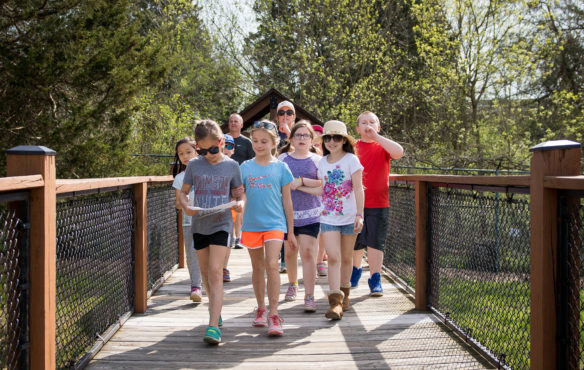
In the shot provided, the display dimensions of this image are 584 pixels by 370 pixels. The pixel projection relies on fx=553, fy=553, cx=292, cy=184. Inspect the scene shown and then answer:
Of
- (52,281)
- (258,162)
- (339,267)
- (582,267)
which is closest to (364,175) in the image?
(339,267)

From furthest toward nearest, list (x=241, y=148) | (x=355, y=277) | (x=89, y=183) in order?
1. (x=241, y=148)
2. (x=355, y=277)
3. (x=89, y=183)

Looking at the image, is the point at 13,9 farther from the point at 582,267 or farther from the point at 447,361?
the point at 582,267

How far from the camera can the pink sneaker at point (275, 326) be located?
409cm

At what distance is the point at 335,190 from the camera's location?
4.62 metres

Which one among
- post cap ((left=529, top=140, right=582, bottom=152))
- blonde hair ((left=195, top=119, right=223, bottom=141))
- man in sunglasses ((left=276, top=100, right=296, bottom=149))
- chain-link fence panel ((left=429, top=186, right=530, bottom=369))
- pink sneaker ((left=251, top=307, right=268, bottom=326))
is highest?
man in sunglasses ((left=276, top=100, right=296, bottom=149))

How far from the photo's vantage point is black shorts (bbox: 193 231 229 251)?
3.94 meters

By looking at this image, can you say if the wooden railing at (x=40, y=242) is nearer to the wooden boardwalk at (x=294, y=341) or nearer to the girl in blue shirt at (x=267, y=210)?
the wooden boardwalk at (x=294, y=341)

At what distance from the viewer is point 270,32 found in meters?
22.0

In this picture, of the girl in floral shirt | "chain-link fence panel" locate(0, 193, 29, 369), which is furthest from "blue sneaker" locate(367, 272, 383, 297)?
"chain-link fence panel" locate(0, 193, 29, 369)

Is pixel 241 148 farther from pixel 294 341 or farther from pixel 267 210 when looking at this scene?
pixel 294 341

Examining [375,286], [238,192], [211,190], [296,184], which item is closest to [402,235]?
[375,286]

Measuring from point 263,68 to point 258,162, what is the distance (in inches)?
748

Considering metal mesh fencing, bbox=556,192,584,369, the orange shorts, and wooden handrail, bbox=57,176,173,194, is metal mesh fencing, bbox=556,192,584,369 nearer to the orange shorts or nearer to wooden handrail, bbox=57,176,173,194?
the orange shorts

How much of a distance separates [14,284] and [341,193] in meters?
2.73
